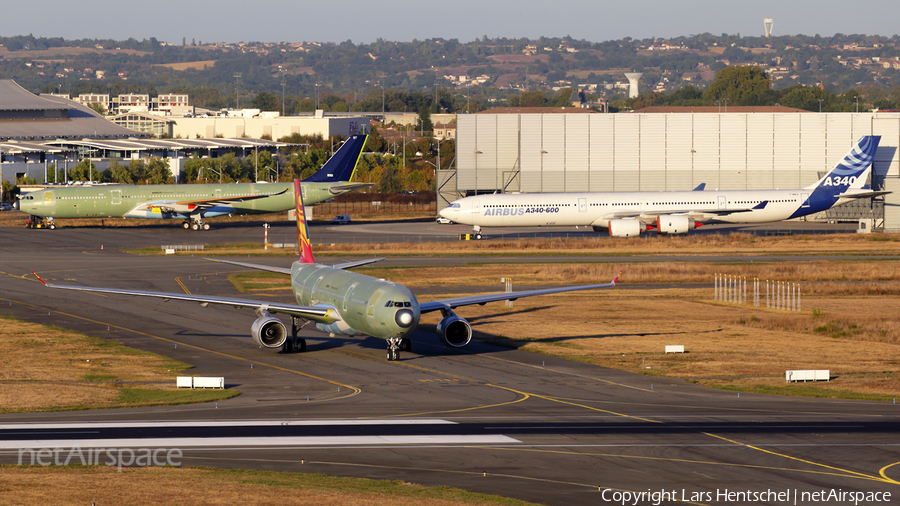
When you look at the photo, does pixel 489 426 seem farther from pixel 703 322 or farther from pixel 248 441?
pixel 703 322

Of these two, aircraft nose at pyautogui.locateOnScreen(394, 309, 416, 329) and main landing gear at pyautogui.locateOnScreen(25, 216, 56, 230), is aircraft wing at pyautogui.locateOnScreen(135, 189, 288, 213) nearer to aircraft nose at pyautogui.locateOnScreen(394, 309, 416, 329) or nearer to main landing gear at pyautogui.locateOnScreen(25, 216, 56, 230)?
main landing gear at pyautogui.locateOnScreen(25, 216, 56, 230)

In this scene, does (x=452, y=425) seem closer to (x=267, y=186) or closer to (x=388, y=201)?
(x=267, y=186)

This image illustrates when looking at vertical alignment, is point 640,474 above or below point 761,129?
below

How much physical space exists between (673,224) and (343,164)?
4151 centimetres

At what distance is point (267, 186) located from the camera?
113500 millimetres

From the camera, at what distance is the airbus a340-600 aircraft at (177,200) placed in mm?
109250

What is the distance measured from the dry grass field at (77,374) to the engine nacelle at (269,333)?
3.42 m

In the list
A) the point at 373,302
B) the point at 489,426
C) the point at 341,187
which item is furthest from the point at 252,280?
the point at 489,426

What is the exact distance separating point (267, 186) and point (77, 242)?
959 inches

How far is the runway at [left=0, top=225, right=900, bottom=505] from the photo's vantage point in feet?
78.1

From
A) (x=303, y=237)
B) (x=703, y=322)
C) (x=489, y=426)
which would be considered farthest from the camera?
(x=703, y=322)

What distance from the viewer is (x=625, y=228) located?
97562 mm

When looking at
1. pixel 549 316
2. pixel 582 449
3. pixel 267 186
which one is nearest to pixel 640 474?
pixel 582 449

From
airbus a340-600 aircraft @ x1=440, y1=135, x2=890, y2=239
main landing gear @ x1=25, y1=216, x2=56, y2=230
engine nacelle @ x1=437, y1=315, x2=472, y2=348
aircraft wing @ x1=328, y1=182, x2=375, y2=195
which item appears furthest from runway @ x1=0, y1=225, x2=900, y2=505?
main landing gear @ x1=25, y1=216, x2=56, y2=230
